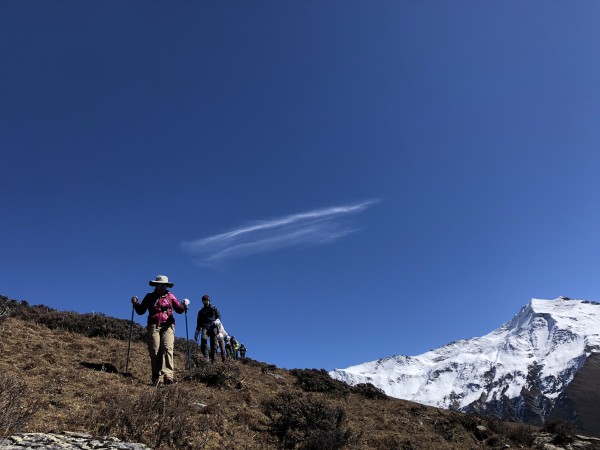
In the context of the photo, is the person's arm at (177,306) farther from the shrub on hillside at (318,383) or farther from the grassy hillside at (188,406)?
the shrub on hillside at (318,383)

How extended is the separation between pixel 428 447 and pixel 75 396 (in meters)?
6.37

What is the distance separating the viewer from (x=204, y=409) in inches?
306

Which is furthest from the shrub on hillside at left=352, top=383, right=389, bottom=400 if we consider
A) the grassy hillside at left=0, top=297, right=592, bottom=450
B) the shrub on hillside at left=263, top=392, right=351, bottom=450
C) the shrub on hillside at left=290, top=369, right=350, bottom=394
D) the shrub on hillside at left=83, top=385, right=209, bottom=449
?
the shrub on hillside at left=83, top=385, right=209, bottom=449

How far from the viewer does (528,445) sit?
11.2 m

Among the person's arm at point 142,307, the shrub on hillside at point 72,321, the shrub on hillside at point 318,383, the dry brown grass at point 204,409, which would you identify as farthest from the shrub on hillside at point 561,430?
the shrub on hillside at point 72,321

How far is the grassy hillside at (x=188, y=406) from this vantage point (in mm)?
5789

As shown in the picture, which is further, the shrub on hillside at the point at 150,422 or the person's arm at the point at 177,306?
the person's arm at the point at 177,306

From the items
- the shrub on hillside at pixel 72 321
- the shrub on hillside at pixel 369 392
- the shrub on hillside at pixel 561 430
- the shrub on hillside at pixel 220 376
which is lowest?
the shrub on hillside at pixel 561 430

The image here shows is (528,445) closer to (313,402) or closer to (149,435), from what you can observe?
(313,402)

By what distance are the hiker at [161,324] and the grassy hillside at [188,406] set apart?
496mm

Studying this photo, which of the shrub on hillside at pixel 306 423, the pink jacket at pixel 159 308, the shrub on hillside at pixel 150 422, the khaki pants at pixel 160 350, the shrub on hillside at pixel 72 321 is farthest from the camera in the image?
the shrub on hillside at pixel 72 321

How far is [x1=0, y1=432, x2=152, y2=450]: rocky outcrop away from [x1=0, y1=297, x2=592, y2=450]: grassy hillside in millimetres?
212

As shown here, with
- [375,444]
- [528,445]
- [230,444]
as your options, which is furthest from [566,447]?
[230,444]

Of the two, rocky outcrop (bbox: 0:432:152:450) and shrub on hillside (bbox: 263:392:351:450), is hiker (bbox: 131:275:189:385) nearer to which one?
shrub on hillside (bbox: 263:392:351:450)
